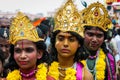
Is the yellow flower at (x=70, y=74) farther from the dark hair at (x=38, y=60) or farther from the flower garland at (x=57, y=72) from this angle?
the dark hair at (x=38, y=60)

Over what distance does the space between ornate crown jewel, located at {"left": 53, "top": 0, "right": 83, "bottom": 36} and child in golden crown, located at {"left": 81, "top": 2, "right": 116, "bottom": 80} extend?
658 millimetres

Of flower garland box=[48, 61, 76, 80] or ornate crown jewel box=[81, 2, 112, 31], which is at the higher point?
ornate crown jewel box=[81, 2, 112, 31]

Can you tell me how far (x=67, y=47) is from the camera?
4.74 metres

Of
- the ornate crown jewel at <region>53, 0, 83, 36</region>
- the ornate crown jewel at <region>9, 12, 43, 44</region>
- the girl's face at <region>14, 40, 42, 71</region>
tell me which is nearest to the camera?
the girl's face at <region>14, 40, 42, 71</region>

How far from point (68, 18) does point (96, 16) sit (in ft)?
3.30

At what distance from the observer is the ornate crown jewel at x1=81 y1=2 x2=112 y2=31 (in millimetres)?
5809

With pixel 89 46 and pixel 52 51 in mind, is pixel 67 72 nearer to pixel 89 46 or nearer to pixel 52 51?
pixel 52 51

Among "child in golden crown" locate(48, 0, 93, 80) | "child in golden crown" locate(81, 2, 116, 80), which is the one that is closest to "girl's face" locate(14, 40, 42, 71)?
"child in golden crown" locate(48, 0, 93, 80)

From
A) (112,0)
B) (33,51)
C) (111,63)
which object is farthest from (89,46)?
(112,0)

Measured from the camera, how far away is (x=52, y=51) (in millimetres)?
5043

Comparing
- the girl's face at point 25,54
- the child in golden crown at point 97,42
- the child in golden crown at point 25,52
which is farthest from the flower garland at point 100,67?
the girl's face at point 25,54

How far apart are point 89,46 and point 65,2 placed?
89 cm

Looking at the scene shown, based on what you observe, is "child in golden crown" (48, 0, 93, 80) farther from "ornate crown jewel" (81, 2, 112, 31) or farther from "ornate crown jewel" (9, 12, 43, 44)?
"ornate crown jewel" (81, 2, 112, 31)

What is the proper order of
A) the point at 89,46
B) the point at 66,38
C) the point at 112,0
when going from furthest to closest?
the point at 112,0
the point at 89,46
the point at 66,38
